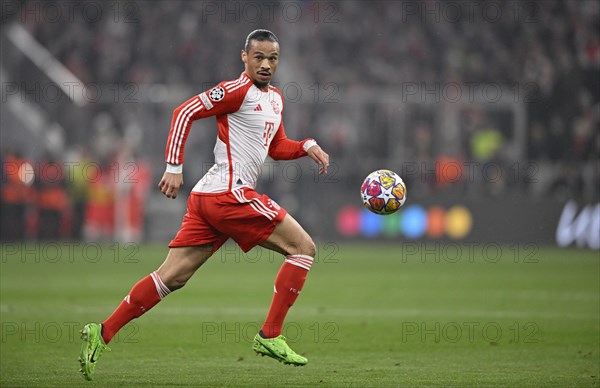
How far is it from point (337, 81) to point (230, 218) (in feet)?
64.6

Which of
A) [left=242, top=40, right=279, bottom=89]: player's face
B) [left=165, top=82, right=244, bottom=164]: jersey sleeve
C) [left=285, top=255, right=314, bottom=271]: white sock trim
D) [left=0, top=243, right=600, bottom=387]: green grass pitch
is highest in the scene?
[left=242, top=40, right=279, bottom=89]: player's face

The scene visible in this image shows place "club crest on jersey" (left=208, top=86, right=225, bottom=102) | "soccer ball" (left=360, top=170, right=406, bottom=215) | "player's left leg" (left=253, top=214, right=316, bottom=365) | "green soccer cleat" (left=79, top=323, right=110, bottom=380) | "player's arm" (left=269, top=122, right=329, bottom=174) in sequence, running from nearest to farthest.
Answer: "green soccer cleat" (left=79, top=323, right=110, bottom=380) → "club crest on jersey" (left=208, top=86, right=225, bottom=102) → "player's left leg" (left=253, top=214, right=316, bottom=365) → "player's arm" (left=269, top=122, right=329, bottom=174) → "soccer ball" (left=360, top=170, right=406, bottom=215)

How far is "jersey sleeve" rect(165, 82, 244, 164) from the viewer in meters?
6.48

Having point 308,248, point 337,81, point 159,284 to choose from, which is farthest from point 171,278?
point 337,81

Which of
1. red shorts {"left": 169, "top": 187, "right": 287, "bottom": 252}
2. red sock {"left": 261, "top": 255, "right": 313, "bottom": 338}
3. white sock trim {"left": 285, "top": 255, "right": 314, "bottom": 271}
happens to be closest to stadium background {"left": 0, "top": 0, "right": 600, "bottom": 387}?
red sock {"left": 261, "top": 255, "right": 313, "bottom": 338}

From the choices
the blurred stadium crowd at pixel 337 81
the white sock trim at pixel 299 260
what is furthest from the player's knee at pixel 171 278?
the blurred stadium crowd at pixel 337 81

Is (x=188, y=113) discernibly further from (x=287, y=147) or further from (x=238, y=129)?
(x=287, y=147)

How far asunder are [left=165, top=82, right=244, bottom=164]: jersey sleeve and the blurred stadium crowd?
15.5 metres

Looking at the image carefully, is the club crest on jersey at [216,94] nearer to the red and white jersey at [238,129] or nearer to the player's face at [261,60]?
the red and white jersey at [238,129]

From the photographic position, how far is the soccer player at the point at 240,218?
6.66 metres

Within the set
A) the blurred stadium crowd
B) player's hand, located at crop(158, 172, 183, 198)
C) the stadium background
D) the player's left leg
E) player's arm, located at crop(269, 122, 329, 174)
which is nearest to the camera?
player's hand, located at crop(158, 172, 183, 198)

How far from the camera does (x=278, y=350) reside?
6.58 metres

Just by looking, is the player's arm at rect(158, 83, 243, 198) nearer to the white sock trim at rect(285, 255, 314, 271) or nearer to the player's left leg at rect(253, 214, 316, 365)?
the player's left leg at rect(253, 214, 316, 365)

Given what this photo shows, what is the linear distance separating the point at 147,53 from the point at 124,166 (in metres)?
5.62
